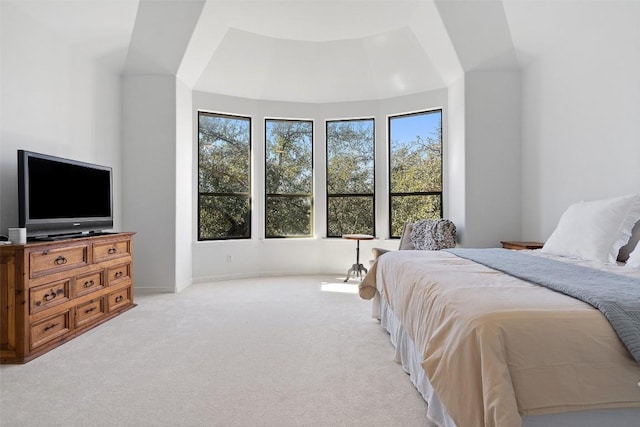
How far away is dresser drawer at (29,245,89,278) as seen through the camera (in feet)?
8.88

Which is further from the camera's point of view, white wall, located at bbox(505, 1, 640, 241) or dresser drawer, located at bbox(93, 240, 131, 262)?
dresser drawer, located at bbox(93, 240, 131, 262)

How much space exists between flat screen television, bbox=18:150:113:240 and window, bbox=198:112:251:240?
1.64 m

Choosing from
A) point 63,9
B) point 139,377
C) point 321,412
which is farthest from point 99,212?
point 321,412

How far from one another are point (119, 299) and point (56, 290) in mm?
941

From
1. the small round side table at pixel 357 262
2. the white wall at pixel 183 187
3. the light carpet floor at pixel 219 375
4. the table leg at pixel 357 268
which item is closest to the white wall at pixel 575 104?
the small round side table at pixel 357 262

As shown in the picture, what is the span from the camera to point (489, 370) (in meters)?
1.18

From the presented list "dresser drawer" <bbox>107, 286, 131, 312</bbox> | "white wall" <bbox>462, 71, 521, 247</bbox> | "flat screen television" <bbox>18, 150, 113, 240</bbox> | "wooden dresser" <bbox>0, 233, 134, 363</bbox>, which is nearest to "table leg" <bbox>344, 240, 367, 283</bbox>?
"white wall" <bbox>462, 71, 521, 247</bbox>

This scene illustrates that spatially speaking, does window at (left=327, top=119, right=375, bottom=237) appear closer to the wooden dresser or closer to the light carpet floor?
the light carpet floor

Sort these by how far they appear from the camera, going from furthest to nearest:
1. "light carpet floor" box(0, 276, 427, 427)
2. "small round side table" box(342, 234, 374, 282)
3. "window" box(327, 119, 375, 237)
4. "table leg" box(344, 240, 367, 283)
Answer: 1. "window" box(327, 119, 375, 237)
2. "table leg" box(344, 240, 367, 283)
3. "small round side table" box(342, 234, 374, 282)
4. "light carpet floor" box(0, 276, 427, 427)

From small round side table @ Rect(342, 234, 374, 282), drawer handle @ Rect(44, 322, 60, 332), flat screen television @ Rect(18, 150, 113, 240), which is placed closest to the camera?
drawer handle @ Rect(44, 322, 60, 332)

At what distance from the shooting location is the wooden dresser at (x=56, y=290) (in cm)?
257

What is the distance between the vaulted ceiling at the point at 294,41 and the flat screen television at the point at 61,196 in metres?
1.37

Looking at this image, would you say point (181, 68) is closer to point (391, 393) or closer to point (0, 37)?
point (0, 37)

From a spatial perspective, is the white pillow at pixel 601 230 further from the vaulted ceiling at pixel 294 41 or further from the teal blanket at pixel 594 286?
the vaulted ceiling at pixel 294 41
